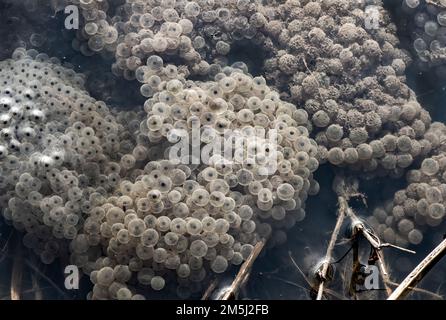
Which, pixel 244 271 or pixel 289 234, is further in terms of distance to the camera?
pixel 289 234

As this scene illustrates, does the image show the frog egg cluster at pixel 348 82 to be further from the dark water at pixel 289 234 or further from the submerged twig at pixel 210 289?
the submerged twig at pixel 210 289

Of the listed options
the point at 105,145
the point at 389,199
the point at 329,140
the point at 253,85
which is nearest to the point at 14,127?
the point at 105,145

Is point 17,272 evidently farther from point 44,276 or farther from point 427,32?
point 427,32

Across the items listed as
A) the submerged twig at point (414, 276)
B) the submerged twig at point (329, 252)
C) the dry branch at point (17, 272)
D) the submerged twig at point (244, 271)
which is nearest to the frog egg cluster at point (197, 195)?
the submerged twig at point (244, 271)

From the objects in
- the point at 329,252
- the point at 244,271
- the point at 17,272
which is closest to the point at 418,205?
the point at 329,252

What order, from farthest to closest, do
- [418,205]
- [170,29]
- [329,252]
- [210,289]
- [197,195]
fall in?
[170,29] < [418,205] < [329,252] < [210,289] < [197,195]
